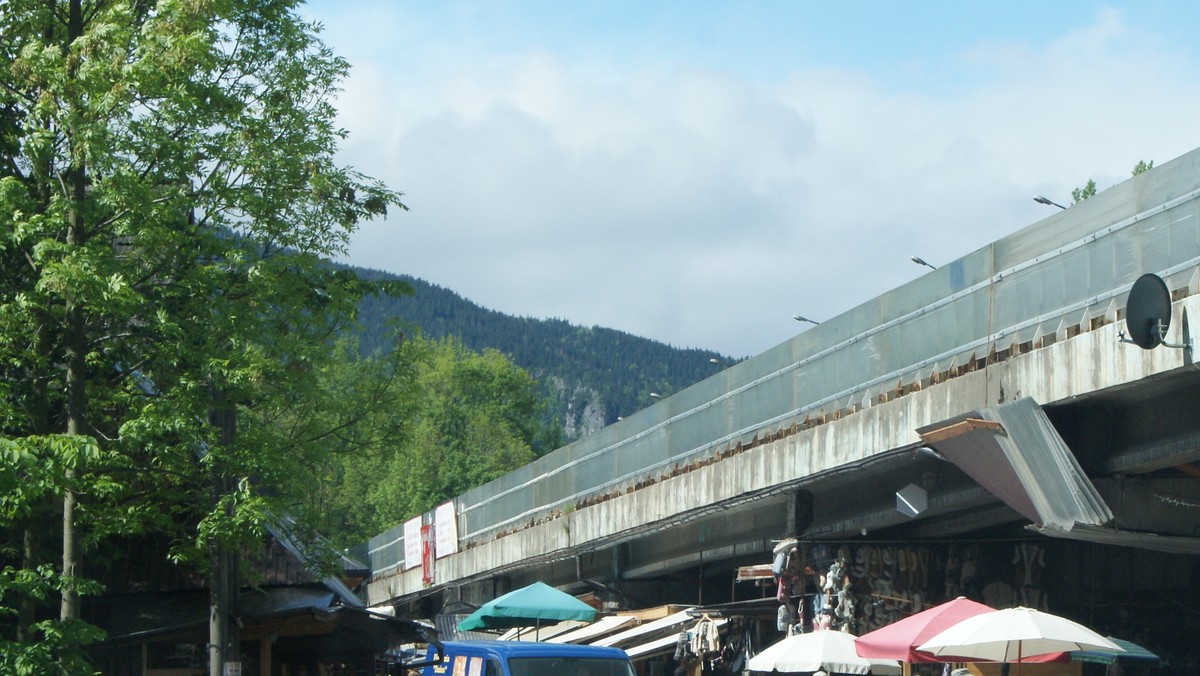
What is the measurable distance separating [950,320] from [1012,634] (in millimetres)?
5654

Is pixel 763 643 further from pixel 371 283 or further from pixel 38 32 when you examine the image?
pixel 38 32

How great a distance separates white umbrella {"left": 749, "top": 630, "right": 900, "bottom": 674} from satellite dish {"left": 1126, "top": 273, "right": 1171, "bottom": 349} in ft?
20.7

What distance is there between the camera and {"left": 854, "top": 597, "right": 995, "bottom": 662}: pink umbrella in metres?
14.9

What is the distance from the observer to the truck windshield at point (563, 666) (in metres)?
16.2

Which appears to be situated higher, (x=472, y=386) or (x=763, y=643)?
(x=472, y=386)

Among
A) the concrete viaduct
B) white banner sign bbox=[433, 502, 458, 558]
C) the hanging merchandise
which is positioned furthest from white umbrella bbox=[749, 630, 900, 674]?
white banner sign bbox=[433, 502, 458, 558]

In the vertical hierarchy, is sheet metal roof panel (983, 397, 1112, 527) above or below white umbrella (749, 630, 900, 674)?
above

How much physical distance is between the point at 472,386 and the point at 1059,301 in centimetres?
7470

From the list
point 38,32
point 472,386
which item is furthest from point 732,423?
point 472,386

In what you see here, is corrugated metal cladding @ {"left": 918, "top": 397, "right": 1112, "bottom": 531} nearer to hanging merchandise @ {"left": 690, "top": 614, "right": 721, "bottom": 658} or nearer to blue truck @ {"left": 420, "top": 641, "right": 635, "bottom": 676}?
blue truck @ {"left": 420, "top": 641, "right": 635, "bottom": 676}

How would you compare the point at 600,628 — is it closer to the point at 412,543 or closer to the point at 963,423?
the point at 963,423

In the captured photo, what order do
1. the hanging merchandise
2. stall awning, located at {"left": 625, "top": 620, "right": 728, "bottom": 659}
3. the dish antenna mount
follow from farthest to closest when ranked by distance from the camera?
1. stall awning, located at {"left": 625, "top": 620, "right": 728, "bottom": 659}
2. the hanging merchandise
3. the dish antenna mount

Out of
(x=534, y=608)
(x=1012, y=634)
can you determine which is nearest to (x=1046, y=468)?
(x=1012, y=634)

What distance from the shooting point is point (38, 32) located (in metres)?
16.9
